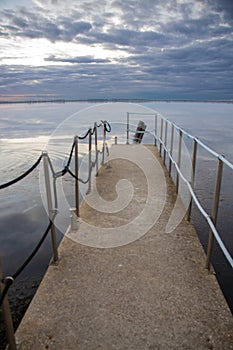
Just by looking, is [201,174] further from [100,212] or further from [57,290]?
[57,290]

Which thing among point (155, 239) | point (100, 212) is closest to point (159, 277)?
point (155, 239)

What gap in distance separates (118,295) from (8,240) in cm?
264

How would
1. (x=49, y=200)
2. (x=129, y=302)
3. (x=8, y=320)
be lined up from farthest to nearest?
(x=49, y=200), (x=129, y=302), (x=8, y=320)

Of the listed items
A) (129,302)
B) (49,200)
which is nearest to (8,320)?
(129,302)

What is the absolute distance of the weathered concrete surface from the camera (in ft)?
6.88

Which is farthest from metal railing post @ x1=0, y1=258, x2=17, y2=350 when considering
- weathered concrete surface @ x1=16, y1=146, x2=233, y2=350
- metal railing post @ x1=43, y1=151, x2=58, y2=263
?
metal railing post @ x1=43, y1=151, x2=58, y2=263

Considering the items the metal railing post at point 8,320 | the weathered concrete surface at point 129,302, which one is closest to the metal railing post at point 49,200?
the weathered concrete surface at point 129,302

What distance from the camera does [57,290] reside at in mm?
2596

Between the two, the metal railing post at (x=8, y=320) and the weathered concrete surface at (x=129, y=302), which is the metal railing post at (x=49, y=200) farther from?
the metal railing post at (x=8, y=320)

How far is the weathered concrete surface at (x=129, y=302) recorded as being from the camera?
6.88 feet

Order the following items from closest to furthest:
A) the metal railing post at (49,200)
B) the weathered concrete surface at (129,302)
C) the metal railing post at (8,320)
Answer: the metal railing post at (8,320) < the weathered concrete surface at (129,302) < the metal railing post at (49,200)

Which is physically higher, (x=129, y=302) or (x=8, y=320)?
(x=8, y=320)

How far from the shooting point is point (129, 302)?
2445 mm

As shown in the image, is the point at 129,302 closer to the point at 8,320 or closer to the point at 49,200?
the point at 8,320
